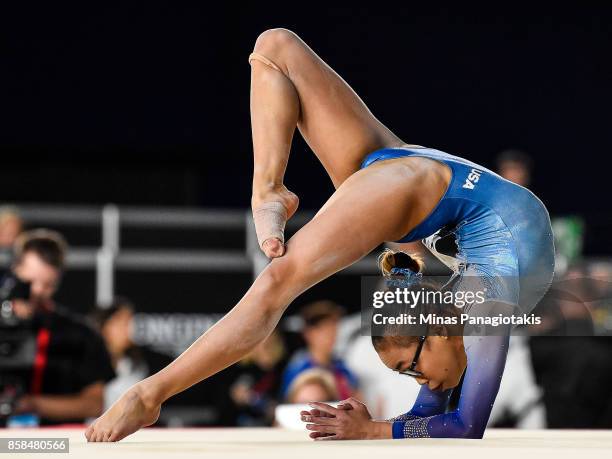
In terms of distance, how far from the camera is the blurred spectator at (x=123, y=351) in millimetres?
5215

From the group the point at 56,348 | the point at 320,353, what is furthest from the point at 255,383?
the point at 56,348

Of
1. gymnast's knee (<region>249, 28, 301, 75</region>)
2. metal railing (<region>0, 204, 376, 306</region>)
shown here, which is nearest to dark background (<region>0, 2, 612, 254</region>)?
metal railing (<region>0, 204, 376, 306</region>)

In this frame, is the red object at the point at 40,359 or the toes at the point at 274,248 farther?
the red object at the point at 40,359

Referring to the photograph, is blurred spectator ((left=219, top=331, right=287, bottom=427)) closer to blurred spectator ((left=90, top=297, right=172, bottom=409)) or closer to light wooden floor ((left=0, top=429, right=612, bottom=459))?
blurred spectator ((left=90, top=297, right=172, bottom=409))

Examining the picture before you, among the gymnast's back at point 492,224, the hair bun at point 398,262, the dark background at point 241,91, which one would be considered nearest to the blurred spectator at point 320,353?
the hair bun at point 398,262

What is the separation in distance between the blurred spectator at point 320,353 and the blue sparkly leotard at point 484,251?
Answer: 2.32 meters

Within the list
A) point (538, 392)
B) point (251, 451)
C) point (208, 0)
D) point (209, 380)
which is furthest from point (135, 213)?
point (251, 451)

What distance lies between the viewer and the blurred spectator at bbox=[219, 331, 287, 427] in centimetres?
531

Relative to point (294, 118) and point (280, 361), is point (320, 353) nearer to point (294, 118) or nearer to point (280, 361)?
point (280, 361)

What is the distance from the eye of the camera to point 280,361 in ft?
17.7

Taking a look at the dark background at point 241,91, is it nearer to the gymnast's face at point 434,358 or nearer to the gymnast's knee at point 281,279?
the gymnast's face at point 434,358

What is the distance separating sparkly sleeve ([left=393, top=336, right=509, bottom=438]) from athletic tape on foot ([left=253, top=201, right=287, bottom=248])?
53 centimetres

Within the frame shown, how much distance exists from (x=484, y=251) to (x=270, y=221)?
530mm

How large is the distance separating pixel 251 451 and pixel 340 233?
21.9 inches
